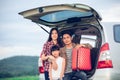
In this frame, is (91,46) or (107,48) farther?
(91,46)

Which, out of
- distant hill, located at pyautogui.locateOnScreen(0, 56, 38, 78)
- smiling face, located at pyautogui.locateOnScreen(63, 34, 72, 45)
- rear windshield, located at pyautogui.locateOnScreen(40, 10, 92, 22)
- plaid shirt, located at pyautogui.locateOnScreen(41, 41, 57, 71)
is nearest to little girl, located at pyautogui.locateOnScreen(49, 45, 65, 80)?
plaid shirt, located at pyautogui.locateOnScreen(41, 41, 57, 71)

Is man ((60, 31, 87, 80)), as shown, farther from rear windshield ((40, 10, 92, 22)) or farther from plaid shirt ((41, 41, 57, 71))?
rear windshield ((40, 10, 92, 22))

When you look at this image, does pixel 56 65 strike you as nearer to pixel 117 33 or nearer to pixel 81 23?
pixel 81 23

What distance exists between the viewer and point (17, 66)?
931 cm

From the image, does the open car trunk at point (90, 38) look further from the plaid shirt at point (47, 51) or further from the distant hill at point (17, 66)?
the distant hill at point (17, 66)

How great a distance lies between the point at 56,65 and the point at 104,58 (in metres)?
0.94

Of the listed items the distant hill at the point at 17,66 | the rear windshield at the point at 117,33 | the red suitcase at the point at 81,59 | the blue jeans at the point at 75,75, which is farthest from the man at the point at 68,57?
the distant hill at the point at 17,66

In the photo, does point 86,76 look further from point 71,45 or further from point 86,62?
point 71,45

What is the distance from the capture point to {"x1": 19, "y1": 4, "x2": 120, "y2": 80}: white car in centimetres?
588

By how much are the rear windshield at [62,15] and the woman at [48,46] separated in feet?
0.86

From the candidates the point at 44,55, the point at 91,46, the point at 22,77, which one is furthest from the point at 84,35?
the point at 22,77

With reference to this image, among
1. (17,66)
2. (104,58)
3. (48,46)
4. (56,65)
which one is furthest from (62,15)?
(17,66)

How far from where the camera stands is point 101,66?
578 centimetres

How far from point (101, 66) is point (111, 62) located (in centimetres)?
16
